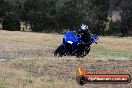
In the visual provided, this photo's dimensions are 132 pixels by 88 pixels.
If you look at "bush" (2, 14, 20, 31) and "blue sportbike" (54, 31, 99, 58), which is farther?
"bush" (2, 14, 20, 31)

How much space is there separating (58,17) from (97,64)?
5284cm

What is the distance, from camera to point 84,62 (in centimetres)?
1878

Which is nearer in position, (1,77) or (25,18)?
(1,77)

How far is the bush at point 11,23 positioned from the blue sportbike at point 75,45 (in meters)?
44.9

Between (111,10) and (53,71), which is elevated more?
Answer: (53,71)

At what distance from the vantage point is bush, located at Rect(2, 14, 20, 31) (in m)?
67.6

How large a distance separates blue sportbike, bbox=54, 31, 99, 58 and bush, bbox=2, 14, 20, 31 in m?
44.9

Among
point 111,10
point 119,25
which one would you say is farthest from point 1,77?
point 111,10

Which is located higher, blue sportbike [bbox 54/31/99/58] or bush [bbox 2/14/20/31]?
blue sportbike [bbox 54/31/99/58]

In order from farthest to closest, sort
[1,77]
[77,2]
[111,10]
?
[111,10], [77,2], [1,77]

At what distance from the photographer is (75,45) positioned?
22.7m

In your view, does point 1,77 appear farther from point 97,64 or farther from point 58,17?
point 58,17

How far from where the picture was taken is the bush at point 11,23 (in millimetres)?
67562

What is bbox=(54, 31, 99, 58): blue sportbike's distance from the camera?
2241 centimetres
